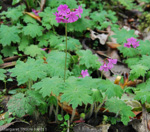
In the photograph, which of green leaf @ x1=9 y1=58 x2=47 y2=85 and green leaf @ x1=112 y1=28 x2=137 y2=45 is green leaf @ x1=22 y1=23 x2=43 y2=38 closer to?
green leaf @ x1=9 y1=58 x2=47 y2=85

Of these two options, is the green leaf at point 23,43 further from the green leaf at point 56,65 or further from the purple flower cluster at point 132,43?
the purple flower cluster at point 132,43

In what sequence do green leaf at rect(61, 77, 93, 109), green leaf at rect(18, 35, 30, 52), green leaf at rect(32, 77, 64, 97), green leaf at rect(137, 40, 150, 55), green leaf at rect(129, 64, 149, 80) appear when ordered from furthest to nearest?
green leaf at rect(18, 35, 30, 52), green leaf at rect(137, 40, 150, 55), green leaf at rect(129, 64, 149, 80), green leaf at rect(32, 77, 64, 97), green leaf at rect(61, 77, 93, 109)

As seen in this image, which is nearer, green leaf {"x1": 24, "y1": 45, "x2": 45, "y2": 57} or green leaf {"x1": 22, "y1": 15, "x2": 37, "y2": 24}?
green leaf {"x1": 24, "y1": 45, "x2": 45, "y2": 57}

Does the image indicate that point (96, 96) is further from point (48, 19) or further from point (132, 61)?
point (48, 19)

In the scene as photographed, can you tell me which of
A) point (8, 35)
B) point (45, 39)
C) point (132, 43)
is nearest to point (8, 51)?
point (8, 35)

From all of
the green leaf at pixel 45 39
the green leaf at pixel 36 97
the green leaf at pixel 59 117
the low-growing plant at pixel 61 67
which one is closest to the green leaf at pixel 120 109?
the low-growing plant at pixel 61 67

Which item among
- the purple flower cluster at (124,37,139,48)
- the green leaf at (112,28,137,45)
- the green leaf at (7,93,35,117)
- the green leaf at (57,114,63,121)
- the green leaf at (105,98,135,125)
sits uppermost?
the green leaf at (112,28,137,45)

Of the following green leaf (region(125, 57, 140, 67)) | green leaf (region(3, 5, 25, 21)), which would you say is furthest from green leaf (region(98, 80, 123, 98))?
green leaf (region(3, 5, 25, 21))
